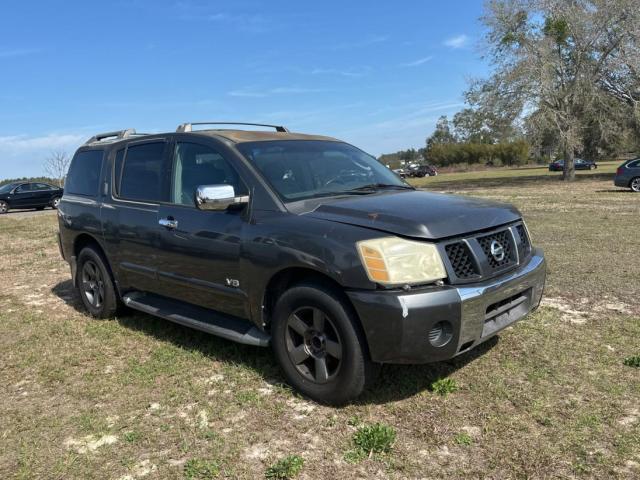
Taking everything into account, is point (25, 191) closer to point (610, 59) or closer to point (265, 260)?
point (265, 260)

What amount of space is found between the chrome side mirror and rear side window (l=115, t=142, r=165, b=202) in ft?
3.25

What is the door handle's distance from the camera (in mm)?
4297

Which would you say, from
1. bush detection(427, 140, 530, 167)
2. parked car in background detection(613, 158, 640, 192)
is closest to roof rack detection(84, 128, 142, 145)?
parked car in background detection(613, 158, 640, 192)

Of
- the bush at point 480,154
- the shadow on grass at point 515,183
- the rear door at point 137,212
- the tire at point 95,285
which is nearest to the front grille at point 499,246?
the rear door at point 137,212

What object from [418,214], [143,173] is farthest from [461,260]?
[143,173]

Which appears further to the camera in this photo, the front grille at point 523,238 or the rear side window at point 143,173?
the rear side window at point 143,173

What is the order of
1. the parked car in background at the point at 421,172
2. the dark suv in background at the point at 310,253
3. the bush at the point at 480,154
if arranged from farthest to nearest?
the bush at the point at 480,154
the parked car in background at the point at 421,172
the dark suv in background at the point at 310,253

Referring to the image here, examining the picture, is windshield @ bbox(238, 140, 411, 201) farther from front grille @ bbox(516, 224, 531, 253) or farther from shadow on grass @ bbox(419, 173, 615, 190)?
shadow on grass @ bbox(419, 173, 615, 190)

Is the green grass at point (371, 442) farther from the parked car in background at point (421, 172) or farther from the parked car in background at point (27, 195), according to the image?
the parked car in background at point (421, 172)

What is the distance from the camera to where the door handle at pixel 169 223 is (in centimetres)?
430

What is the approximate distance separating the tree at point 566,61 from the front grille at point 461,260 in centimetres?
2754

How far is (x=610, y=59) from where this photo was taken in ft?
91.2

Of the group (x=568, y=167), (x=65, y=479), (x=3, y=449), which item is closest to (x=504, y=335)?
(x=65, y=479)

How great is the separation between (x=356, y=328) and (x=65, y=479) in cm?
178
